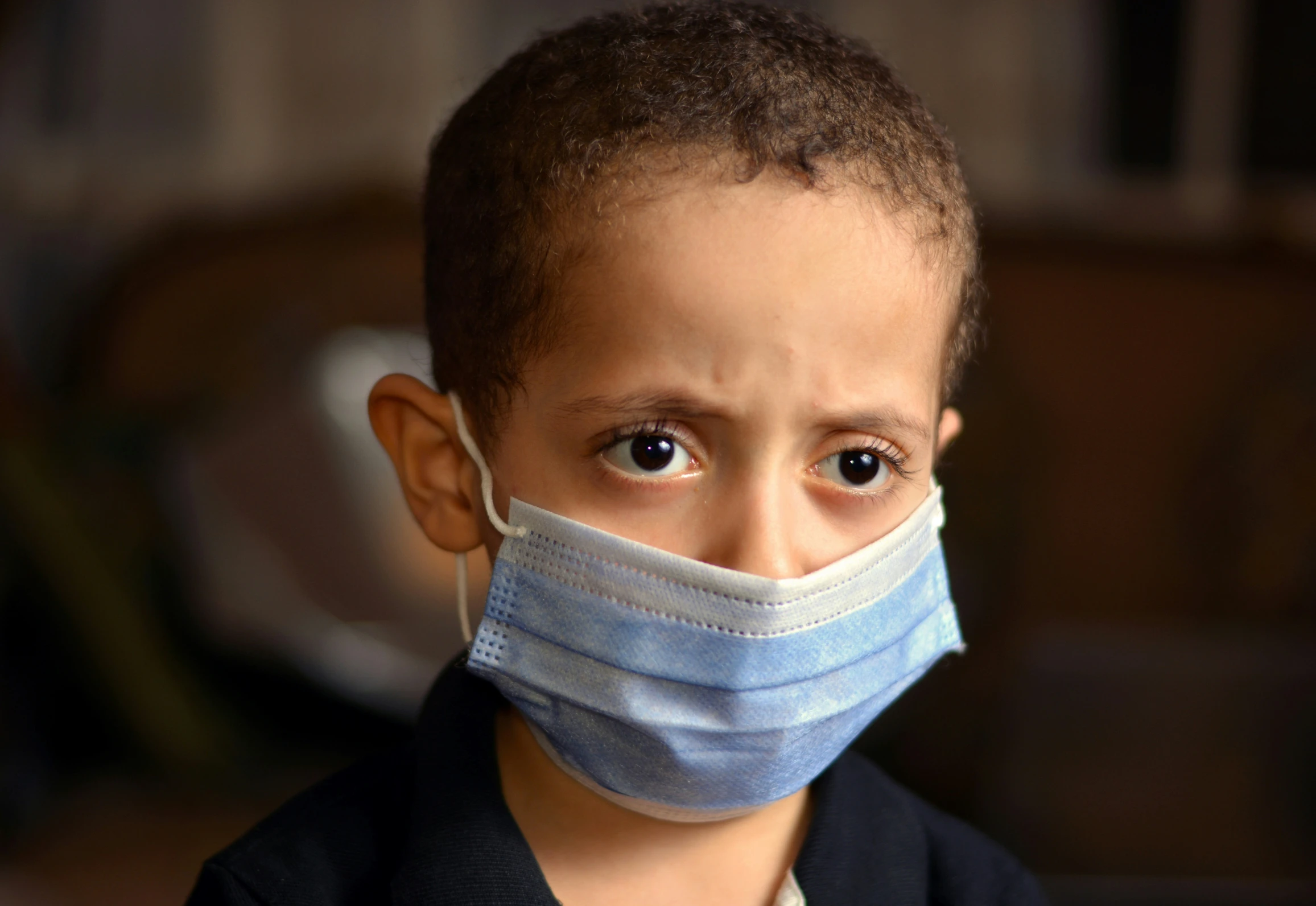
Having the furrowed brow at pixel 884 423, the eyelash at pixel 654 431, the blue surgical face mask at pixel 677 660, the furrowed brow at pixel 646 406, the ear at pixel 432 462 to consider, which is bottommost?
Result: the blue surgical face mask at pixel 677 660

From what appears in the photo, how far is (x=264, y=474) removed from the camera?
8.80ft

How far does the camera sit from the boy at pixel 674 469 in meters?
0.87

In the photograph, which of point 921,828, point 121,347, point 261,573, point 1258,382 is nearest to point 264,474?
point 261,573

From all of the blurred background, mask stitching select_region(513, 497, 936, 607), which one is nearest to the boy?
mask stitching select_region(513, 497, 936, 607)

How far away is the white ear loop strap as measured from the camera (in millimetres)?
950

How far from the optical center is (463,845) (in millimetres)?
937

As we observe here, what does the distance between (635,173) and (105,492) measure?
6.38 ft

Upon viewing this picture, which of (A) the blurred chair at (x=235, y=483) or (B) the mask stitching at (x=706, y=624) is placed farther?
(A) the blurred chair at (x=235, y=483)

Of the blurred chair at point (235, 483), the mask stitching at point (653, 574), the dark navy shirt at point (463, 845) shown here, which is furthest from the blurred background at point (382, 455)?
the mask stitching at point (653, 574)

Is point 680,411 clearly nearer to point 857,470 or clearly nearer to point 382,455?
point 857,470

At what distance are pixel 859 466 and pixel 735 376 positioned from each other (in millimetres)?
157

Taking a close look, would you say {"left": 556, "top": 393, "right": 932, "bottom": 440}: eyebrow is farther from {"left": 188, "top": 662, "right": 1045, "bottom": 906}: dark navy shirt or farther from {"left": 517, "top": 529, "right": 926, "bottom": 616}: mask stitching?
{"left": 188, "top": 662, "right": 1045, "bottom": 906}: dark navy shirt

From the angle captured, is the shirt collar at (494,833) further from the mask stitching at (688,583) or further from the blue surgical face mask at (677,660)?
the mask stitching at (688,583)

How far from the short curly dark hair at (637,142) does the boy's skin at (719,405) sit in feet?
0.09
